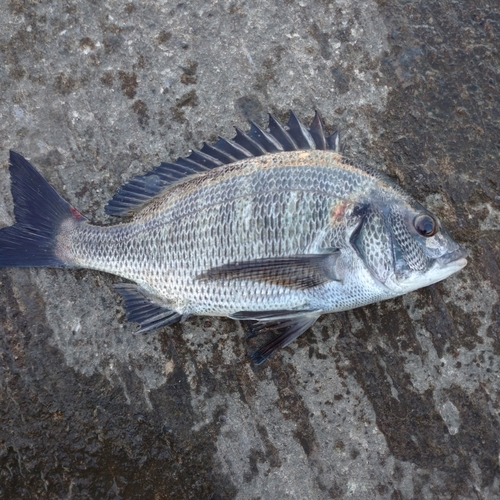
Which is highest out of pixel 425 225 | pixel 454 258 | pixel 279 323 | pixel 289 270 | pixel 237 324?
pixel 425 225

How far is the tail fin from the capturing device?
8.68ft

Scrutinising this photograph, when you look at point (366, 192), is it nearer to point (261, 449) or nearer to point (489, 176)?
point (489, 176)

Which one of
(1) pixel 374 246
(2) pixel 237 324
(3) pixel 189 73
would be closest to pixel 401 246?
(1) pixel 374 246

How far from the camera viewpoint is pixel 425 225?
2.37 meters

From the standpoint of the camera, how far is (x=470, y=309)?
8.87ft

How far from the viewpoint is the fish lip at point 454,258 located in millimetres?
2375

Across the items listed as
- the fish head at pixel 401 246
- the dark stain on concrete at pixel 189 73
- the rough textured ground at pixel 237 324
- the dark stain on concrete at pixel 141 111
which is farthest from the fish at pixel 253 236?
the dark stain on concrete at pixel 189 73

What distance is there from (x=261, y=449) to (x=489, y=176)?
192 cm

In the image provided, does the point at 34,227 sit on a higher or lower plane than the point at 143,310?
higher

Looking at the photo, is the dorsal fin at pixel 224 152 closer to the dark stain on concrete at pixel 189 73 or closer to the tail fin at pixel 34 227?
the tail fin at pixel 34 227

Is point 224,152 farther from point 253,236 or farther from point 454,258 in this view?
point 454,258

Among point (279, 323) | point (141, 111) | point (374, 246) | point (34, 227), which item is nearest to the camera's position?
point (374, 246)

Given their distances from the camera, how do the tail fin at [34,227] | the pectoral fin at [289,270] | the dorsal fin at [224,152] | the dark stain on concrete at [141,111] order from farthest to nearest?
the dark stain on concrete at [141,111] < the tail fin at [34,227] < the dorsal fin at [224,152] < the pectoral fin at [289,270]

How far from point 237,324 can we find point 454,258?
1.15m
